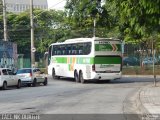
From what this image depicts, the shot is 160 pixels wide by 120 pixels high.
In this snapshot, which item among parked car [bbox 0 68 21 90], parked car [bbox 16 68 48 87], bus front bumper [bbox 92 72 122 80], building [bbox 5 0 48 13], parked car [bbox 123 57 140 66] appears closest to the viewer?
parked car [bbox 0 68 21 90]

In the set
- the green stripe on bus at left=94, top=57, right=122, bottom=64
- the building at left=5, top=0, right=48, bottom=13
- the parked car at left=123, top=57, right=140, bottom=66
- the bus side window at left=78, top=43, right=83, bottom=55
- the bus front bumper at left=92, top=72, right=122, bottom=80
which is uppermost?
the building at left=5, top=0, right=48, bottom=13

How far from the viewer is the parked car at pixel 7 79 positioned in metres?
32.0

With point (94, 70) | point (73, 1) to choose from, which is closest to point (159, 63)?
point (94, 70)

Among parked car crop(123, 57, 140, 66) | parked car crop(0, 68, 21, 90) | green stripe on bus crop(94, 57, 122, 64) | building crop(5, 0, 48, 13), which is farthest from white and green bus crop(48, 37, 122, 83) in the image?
building crop(5, 0, 48, 13)

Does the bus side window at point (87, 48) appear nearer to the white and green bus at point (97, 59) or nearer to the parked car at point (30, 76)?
the white and green bus at point (97, 59)

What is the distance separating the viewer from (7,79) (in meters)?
32.7

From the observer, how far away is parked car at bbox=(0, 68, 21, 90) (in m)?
32.0

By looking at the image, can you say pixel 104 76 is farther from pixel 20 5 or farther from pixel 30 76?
pixel 20 5

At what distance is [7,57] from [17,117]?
3318 centimetres

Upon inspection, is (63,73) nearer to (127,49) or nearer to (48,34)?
(127,49)

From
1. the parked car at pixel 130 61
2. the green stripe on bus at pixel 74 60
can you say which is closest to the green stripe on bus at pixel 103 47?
the green stripe on bus at pixel 74 60

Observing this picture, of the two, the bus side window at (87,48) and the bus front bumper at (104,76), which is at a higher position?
the bus side window at (87,48)

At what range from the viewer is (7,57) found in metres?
47.8

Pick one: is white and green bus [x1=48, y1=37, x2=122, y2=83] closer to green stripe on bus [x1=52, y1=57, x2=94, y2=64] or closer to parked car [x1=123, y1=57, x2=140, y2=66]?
green stripe on bus [x1=52, y1=57, x2=94, y2=64]
